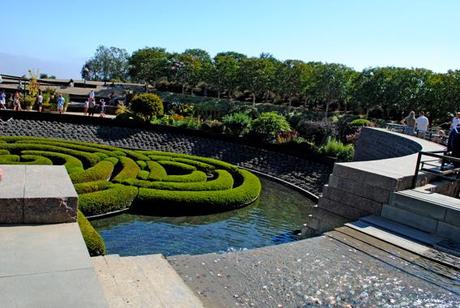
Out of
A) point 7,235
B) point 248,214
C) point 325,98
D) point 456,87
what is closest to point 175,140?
point 248,214

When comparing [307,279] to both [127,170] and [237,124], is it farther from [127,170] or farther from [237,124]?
[237,124]

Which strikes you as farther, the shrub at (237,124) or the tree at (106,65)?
the tree at (106,65)

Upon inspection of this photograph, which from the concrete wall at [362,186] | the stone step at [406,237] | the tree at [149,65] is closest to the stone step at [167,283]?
the stone step at [406,237]

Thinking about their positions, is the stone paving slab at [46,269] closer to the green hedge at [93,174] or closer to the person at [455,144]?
the person at [455,144]

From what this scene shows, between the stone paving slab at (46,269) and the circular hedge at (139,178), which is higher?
the stone paving slab at (46,269)

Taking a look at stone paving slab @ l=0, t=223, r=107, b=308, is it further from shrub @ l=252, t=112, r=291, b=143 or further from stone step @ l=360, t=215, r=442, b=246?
shrub @ l=252, t=112, r=291, b=143

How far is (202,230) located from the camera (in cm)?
1231

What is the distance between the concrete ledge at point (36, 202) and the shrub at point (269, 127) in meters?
18.0

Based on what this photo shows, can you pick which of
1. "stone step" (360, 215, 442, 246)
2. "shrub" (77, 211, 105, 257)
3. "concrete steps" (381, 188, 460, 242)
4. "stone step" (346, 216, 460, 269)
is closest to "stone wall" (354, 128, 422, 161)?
"concrete steps" (381, 188, 460, 242)

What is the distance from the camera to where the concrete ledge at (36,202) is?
5.02m

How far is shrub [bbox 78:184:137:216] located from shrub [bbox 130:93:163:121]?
13.6 m

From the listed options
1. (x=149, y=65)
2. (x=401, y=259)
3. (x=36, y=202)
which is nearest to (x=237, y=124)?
(x=401, y=259)

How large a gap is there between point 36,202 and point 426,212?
19.5 feet

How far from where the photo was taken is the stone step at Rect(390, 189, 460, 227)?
6.88m
